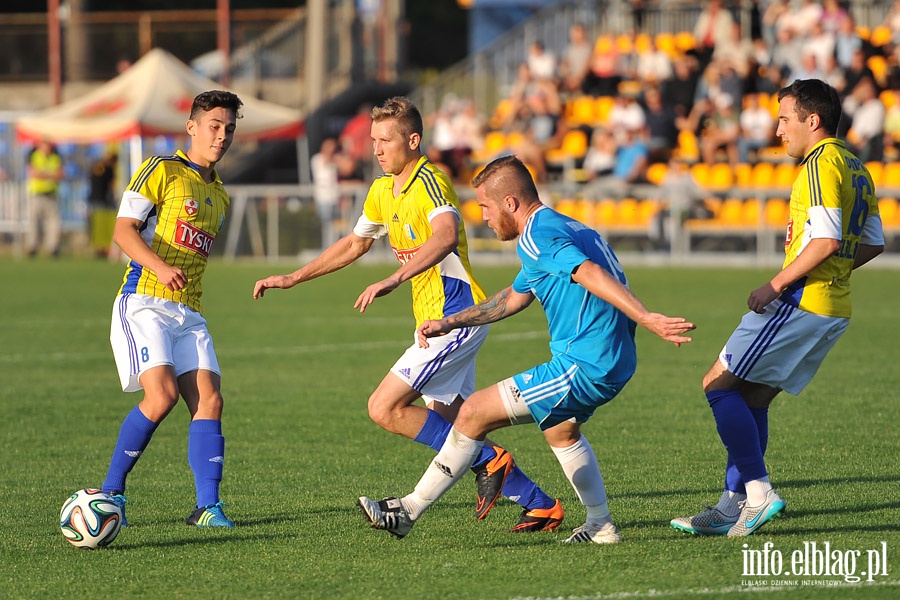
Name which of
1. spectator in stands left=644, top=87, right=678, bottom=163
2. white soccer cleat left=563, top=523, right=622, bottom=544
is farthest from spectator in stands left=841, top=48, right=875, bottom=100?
white soccer cleat left=563, top=523, right=622, bottom=544

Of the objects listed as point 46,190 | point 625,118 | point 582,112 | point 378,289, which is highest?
point 582,112

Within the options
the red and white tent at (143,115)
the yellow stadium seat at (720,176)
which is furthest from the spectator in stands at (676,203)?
the red and white tent at (143,115)

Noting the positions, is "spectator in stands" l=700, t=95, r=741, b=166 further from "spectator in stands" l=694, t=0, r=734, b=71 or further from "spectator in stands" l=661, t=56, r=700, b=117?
"spectator in stands" l=694, t=0, r=734, b=71

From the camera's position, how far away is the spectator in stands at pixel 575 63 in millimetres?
28125

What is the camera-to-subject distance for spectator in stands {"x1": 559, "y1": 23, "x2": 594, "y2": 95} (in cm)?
2812

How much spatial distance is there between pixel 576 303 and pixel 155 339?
2.13 m

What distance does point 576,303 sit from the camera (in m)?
5.63

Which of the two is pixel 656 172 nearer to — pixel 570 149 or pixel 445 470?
pixel 570 149

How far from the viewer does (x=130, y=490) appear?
7285 millimetres

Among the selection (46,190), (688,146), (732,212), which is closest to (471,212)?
(688,146)

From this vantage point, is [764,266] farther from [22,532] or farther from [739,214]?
[22,532]

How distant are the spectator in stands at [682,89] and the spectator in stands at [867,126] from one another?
12.8 feet

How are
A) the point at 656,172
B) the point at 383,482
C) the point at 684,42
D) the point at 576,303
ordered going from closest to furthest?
the point at 576,303
the point at 383,482
the point at 656,172
the point at 684,42

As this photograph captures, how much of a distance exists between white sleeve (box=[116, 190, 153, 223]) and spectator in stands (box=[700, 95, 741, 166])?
62.5 ft
